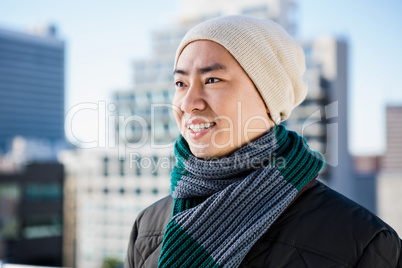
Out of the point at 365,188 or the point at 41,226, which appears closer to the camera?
the point at 41,226

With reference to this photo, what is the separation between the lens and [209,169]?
0.79 meters

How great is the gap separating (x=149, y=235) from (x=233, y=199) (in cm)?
25

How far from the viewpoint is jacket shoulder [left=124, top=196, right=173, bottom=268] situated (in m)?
0.86

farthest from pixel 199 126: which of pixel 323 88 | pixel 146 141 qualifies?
pixel 323 88

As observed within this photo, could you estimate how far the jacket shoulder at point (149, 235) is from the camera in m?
0.86

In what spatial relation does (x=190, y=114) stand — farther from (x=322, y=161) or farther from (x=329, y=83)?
(x=329, y=83)

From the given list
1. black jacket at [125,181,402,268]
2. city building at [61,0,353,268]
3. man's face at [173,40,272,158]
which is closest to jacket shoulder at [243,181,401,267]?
black jacket at [125,181,402,268]

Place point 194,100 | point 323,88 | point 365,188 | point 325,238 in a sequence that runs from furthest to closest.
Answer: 1. point 365,188
2. point 323,88
3. point 194,100
4. point 325,238

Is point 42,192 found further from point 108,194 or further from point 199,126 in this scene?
point 199,126

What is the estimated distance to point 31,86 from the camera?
208 feet

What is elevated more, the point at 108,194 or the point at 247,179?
the point at 247,179

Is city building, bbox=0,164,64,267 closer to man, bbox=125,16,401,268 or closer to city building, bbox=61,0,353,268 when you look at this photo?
city building, bbox=61,0,353,268

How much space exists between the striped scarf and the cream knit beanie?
0.09m

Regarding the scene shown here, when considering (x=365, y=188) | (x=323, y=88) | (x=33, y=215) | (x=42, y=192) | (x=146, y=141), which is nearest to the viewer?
(x=33, y=215)
